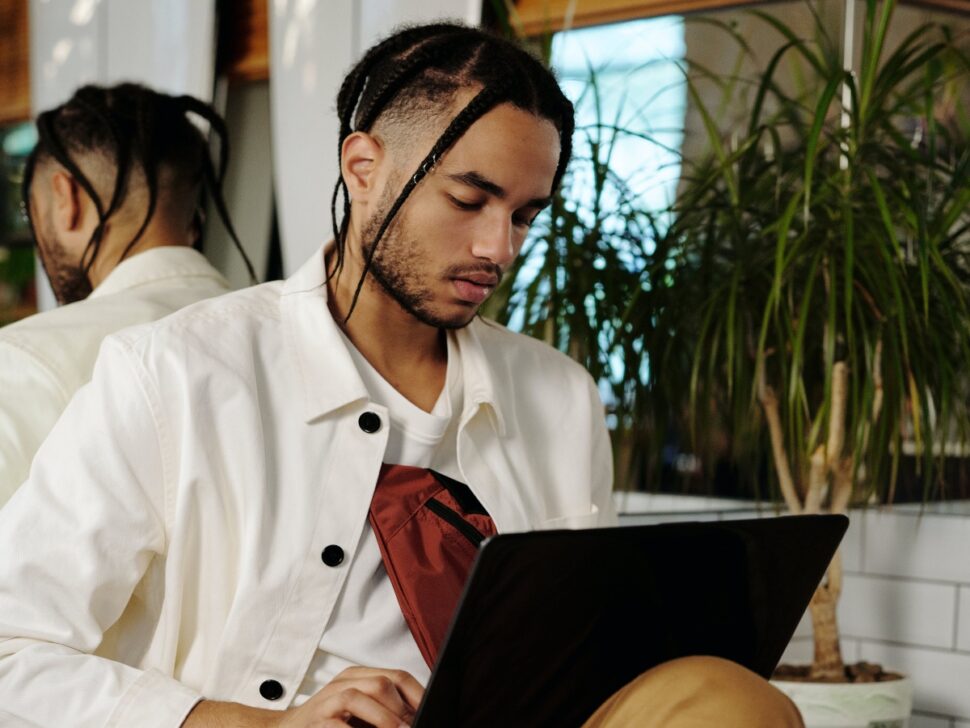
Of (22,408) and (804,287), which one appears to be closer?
(22,408)

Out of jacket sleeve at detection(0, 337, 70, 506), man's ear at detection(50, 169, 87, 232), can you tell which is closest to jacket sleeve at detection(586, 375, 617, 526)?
jacket sleeve at detection(0, 337, 70, 506)

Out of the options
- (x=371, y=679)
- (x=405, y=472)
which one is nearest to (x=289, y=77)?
(x=405, y=472)

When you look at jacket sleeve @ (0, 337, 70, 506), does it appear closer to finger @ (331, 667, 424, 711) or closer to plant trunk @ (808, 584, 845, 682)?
finger @ (331, 667, 424, 711)

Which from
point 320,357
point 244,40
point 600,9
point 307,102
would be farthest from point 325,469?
point 244,40

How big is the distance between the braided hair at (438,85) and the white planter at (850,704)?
1.08 meters

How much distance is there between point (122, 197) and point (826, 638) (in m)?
1.43

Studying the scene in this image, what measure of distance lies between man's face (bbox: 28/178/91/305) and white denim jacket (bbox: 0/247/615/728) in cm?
70

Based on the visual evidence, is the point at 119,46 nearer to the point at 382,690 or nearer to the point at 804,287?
the point at 804,287

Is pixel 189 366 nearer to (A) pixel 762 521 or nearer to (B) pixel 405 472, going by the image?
(B) pixel 405 472

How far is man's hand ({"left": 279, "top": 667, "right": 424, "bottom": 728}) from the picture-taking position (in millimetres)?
1099

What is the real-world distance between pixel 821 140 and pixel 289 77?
1555 mm

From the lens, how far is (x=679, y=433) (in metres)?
2.82

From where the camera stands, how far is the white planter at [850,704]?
216 cm

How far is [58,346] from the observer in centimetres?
166
